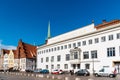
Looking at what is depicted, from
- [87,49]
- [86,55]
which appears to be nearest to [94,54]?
[87,49]

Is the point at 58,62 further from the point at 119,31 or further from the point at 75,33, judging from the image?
the point at 119,31

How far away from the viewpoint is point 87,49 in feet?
202

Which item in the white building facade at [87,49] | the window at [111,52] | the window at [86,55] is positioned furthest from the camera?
the window at [86,55]

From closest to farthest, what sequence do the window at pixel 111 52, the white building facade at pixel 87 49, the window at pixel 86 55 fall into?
the window at pixel 111 52, the white building facade at pixel 87 49, the window at pixel 86 55

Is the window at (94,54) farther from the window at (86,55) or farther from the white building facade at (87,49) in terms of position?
the window at (86,55)

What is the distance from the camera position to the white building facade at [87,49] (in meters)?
52.6

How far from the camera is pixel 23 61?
10625 cm

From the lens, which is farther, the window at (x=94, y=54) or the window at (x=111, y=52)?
the window at (x=94, y=54)

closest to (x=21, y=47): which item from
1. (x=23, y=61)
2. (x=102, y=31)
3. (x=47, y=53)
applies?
(x=23, y=61)

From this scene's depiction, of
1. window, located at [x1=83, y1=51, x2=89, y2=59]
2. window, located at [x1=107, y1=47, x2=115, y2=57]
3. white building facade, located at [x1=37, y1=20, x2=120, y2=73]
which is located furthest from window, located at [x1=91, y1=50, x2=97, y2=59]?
window, located at [x1=107, y1=47, x2=115, y2=57]

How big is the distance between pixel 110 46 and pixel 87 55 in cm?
1035

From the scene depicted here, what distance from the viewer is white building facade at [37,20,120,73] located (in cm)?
5262

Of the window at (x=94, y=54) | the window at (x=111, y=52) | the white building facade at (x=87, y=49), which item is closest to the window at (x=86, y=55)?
the white building facade at (x=87, y=49)

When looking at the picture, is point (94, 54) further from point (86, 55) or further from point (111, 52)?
point (111, 52)
